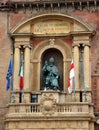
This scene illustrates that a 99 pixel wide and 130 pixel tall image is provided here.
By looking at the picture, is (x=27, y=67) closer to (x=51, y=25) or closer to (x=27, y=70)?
(x=27, y=70)

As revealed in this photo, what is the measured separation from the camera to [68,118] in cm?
2331

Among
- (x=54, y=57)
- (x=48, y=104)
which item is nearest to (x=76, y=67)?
(x=54, y=57)

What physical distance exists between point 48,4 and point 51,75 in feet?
12.5

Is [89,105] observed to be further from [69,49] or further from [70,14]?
[70,14]

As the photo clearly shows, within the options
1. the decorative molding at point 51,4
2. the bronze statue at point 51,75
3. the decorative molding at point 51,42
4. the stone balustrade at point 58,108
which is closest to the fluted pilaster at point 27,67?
the bronze statue at point 51,75

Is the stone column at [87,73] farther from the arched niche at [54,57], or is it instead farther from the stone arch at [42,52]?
the arched niche at [54,57]

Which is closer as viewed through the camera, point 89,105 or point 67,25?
point 89,105

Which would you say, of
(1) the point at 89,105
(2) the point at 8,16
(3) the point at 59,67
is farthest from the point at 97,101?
(2) the point at 8,16

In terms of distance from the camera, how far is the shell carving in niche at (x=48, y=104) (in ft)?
76.9

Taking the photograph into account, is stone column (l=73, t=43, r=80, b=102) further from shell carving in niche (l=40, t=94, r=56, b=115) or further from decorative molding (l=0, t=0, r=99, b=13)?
decorative molding (l=0, t=0, r=99, b=13)

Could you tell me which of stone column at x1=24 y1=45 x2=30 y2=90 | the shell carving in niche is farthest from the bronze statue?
the shell carving in niche

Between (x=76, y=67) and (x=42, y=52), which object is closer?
(x=76, y=67)

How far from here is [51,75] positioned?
2489 centimetres

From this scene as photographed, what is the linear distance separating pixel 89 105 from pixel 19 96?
11.7 ft
